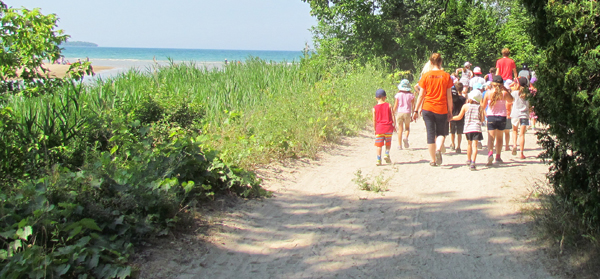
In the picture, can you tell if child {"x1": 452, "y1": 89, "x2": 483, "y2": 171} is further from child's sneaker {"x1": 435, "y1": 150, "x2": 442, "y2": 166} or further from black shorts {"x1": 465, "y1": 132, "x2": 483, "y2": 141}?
child's sneaker {"x1": 435, "y1": 150, "x2": 442, "y2": 166}

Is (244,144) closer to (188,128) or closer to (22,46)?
(188,128)

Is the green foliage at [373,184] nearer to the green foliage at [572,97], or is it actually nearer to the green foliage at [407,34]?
the green foliage at [572,97]

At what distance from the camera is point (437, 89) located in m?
7.52

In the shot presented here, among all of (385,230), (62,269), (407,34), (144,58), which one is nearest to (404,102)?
(385,230)

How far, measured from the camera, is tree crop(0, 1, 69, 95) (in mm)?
5898

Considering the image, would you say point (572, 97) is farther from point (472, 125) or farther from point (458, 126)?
point (458, 126)

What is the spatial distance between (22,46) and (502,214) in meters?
6.27

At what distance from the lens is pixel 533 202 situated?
5.48 meters

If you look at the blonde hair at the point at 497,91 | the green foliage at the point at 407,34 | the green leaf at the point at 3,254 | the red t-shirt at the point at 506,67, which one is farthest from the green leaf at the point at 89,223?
the green foliage at the point at 407,34

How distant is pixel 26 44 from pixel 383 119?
528cm

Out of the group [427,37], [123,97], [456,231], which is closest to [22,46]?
[123,97]

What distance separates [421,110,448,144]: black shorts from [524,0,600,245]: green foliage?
10.4 ft

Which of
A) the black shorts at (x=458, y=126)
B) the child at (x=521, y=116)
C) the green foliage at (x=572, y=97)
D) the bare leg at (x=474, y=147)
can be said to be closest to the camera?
the green foliage at (x=572, y=97)

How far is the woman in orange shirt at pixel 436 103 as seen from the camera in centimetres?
751
